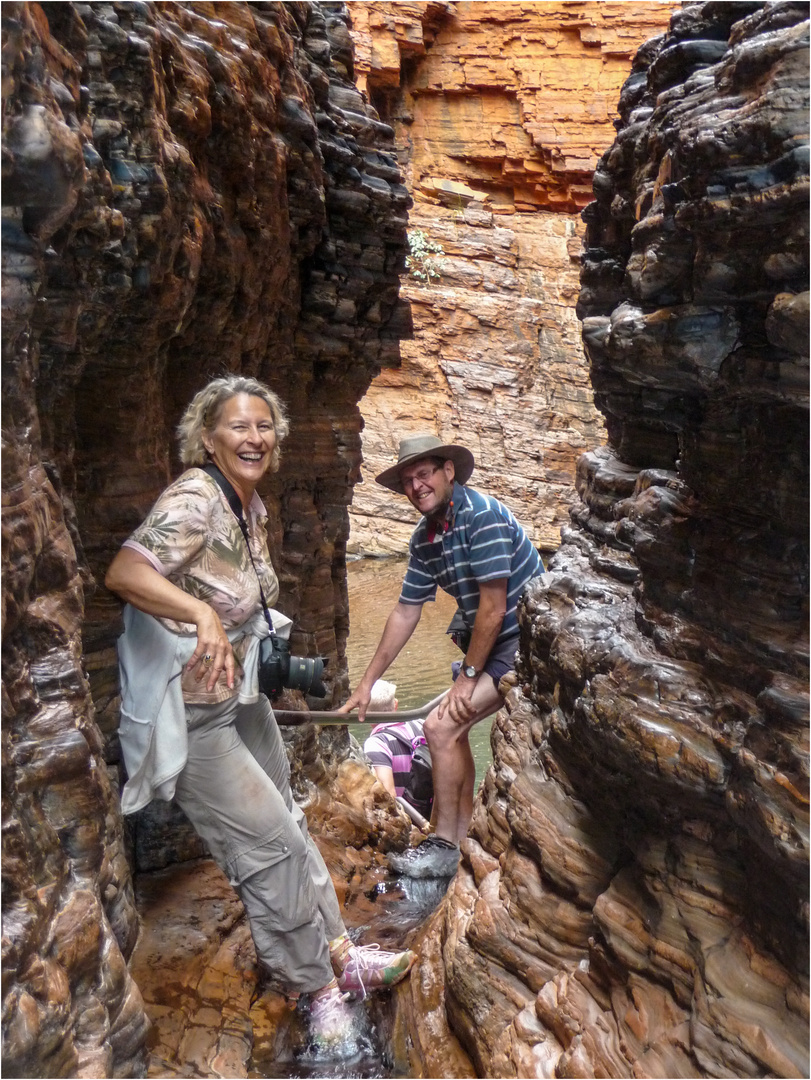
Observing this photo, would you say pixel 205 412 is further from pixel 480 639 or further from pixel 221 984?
pixel 221 984

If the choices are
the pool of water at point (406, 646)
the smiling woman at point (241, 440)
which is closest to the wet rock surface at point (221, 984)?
the smiling woman at point (241, 440)

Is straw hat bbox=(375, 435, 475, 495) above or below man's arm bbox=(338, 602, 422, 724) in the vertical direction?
above

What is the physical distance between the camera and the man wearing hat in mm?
4531

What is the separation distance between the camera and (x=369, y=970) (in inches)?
144

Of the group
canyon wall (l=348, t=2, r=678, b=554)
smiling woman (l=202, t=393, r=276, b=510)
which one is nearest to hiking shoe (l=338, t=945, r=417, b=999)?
smiling woman (l=202, t=393, r=276, b=510)

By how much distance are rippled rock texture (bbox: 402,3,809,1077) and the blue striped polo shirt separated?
33.1 inches

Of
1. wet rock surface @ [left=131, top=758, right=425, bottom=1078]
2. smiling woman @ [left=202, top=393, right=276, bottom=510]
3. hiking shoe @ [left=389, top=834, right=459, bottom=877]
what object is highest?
smiling woman @ [left=202, top=393, right=276, bottom=510]

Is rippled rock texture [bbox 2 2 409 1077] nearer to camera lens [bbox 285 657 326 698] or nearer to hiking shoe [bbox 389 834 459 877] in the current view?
camera lens [bbox 285 657 326 698]

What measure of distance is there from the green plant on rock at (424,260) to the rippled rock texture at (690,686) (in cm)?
1643

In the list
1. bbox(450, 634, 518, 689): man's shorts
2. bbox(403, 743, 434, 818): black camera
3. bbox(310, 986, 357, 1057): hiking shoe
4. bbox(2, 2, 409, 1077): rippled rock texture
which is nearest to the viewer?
bbox(2, 2, 409, 1077): rippled rock texture

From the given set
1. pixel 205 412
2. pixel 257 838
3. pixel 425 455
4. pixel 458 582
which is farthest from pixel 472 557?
pixel 257 838

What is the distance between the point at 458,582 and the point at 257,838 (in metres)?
1.90

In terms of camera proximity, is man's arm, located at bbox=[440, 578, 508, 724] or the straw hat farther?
man's arm, located at bbox=[440, 578, 508, 724]

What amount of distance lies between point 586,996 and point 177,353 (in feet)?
11.7
